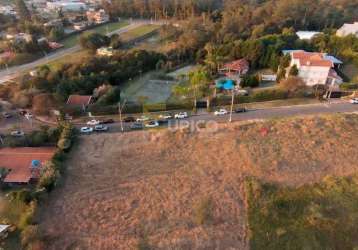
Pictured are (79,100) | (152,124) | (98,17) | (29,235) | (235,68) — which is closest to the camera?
(29,235)

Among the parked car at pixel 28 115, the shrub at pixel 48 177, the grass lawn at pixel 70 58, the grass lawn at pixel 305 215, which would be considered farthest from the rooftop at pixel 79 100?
the grass lawn at pixel 305 215

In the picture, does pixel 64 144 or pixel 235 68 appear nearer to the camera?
pixel 64 144

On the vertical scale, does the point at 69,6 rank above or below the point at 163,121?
above

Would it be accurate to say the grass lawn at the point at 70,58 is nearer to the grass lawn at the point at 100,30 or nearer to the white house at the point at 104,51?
the white house at the point at 104,51

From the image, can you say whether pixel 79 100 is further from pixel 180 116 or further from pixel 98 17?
pixel 98 17

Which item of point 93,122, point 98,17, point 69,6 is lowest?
point 93,122

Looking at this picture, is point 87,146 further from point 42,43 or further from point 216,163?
point 42,43

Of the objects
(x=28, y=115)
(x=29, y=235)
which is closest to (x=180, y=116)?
(x=28, y=115)
